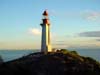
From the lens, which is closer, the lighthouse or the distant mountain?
the distant mountain

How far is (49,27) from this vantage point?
171 ft

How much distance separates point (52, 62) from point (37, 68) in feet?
6.98

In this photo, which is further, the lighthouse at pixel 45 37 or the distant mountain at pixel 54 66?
the lighthouse at pixel 45 37

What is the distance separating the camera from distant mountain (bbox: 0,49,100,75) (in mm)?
39656

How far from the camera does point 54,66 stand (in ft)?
134

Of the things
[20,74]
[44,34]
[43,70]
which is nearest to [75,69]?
[43,70]

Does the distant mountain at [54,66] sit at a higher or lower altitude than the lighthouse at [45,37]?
lower

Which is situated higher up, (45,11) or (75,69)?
(45,11)

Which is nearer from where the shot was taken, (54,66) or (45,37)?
(54,66)

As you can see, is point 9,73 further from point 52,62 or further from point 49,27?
point 49,27

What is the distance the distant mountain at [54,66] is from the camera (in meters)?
39.7

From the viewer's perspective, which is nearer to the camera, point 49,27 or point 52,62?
point 52,62

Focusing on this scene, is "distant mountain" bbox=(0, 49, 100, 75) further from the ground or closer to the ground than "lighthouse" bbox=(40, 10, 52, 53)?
closer to the ground

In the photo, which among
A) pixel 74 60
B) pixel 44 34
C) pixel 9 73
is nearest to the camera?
pixel 9 73
